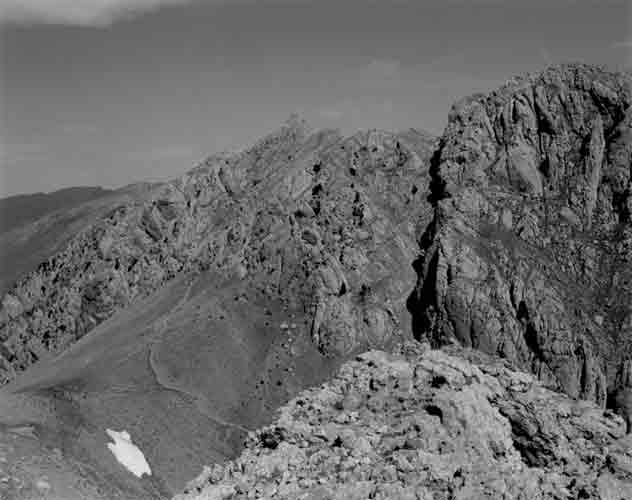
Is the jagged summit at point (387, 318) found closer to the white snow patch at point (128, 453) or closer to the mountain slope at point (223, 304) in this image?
the mountain slope at point (223, 304)

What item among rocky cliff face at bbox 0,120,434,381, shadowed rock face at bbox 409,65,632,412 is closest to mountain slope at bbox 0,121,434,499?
rocky cliff face at bbox 0,120,434,381

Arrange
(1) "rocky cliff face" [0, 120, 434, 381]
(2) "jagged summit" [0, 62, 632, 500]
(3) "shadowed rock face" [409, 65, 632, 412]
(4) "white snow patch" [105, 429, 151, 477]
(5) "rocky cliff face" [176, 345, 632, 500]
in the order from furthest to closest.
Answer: (1) "rocky cliff face" [0, 120, 434, 381], (3) "shadowed rock face" [409, 65, 632, 412], (4) "white snow patch" [105, 429, 151, 477], (2) "jagged summit" [0, 62, 632, 500], (5) "rocky cliff face" [176, 345, 632, 500]

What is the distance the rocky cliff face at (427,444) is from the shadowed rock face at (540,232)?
20.7m

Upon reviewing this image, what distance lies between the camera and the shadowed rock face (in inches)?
2611

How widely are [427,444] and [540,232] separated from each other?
44.9 meters

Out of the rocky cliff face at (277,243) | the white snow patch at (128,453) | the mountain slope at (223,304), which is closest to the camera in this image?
the white snow patch at (128,453)

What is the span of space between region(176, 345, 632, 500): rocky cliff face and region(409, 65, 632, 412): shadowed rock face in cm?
2067

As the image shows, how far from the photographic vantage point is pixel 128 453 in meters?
50.0

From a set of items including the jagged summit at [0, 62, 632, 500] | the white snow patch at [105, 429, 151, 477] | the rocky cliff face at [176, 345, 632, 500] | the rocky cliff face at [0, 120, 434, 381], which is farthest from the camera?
the rocky cliff face at [0, 120, 434, 381]

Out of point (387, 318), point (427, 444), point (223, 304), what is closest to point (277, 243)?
point (223, 304)

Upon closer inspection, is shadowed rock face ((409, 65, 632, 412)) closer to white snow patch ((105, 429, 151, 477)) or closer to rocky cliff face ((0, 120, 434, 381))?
rocky cliff face ((0, 120, 434, 381))

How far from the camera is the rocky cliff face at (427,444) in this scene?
102 ft

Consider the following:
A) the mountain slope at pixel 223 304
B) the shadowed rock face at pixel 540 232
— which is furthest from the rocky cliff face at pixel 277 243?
the shadowed rock face at pixel 540 232

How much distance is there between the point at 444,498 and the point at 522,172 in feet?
178
